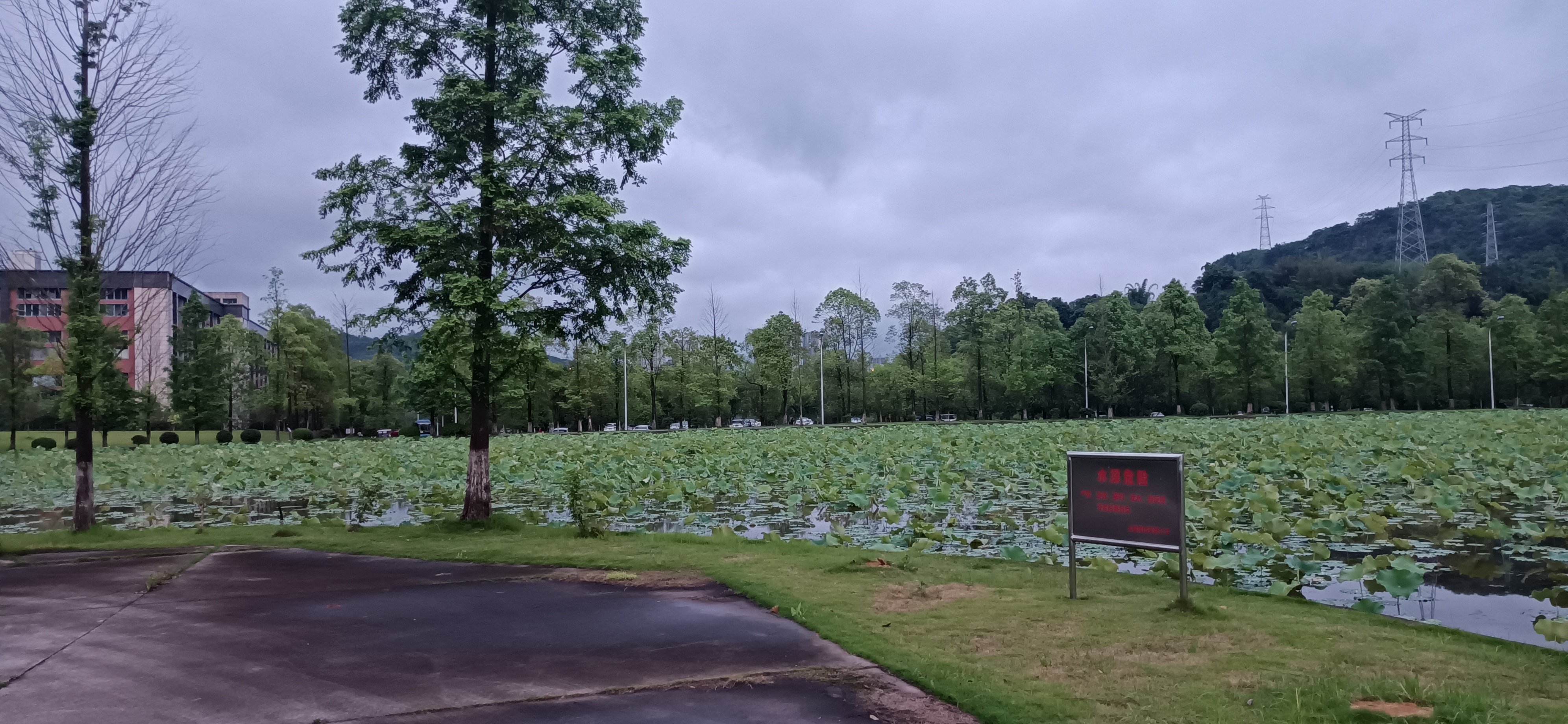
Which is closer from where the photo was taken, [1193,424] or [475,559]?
[475,559]

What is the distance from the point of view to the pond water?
684cm

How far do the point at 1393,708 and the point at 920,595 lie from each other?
3467mm

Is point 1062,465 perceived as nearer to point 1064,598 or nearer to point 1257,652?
point 1064,598

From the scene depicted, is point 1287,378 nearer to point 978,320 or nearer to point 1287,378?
point 1287,378

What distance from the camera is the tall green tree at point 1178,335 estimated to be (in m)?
58.0

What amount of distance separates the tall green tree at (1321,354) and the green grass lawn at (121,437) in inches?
2411

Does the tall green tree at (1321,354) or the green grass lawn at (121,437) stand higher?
the tall green tree at (1321,354)

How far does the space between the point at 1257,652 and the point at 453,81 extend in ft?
34.4

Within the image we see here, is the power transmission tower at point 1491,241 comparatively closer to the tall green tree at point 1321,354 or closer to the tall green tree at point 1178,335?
the tall green tree at point 1321,354

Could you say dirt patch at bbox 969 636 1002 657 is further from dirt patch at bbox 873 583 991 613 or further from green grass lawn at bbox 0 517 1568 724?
dirt patch at bbox 873 583 991 613

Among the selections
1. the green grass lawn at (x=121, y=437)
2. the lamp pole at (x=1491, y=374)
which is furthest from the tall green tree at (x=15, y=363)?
the lamp pole at (x=1491, y=374)

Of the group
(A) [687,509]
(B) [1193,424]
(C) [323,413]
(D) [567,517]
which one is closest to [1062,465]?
(A) [687,509]

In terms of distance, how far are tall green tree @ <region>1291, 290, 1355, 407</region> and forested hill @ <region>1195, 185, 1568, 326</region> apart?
20900mm

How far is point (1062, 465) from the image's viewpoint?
16031 millimetres
